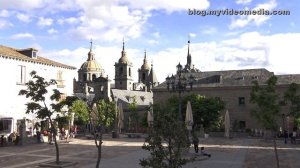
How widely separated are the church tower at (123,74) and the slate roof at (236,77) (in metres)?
47.9

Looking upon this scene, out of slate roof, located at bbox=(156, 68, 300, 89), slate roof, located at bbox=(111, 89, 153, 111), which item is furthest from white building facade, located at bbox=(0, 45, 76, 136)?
slate roof, located at bbox=(111, 89, 153, 111)

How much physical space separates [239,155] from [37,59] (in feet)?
72.2

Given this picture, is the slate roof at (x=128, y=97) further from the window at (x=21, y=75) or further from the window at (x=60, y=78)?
the window at (x=21, y=75)

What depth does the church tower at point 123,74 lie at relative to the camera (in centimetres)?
11075

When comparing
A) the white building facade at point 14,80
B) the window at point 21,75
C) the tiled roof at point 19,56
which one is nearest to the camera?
the white building facade at point 14,80

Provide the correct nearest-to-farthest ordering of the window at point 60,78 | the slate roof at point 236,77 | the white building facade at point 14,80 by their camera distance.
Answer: the white building facade at point 14,80
the window at point 60,78
the slate roof at point 236,77

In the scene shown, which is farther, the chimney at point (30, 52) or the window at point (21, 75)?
the chimney at point (30, 52)

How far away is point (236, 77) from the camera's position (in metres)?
59.2

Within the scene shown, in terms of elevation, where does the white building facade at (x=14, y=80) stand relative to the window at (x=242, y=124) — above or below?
above

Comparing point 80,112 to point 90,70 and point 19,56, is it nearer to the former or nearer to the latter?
point 19,56

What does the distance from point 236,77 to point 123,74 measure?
56501 mm

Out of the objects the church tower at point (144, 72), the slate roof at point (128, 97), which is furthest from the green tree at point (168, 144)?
the church tower at point (144, 72)

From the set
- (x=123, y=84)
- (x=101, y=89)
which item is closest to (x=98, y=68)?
(x=123, y=84)

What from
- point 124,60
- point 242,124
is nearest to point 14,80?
point 242,124
